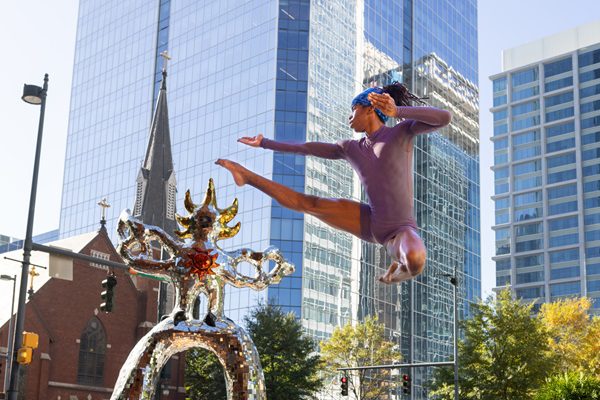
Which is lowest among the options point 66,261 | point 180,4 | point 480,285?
point 66,261

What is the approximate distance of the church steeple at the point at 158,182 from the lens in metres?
60.0

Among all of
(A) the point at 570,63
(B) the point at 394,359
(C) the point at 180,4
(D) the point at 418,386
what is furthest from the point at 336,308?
(A) the point at 570,63

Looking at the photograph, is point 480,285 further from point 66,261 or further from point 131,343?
point 66,261

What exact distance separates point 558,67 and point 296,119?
1867 inches

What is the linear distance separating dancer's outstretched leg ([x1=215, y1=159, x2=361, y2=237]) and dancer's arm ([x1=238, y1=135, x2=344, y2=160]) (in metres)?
0.49

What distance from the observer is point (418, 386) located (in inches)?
3219

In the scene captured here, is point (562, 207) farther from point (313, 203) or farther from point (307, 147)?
point (313, 203)

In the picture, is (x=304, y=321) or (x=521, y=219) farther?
(x=521, y=219)

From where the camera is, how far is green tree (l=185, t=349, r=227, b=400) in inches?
1903

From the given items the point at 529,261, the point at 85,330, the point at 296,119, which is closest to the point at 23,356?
the point at 85,330

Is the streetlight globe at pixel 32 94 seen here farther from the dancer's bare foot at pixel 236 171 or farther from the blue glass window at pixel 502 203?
the blue glass window at pixel 502 203

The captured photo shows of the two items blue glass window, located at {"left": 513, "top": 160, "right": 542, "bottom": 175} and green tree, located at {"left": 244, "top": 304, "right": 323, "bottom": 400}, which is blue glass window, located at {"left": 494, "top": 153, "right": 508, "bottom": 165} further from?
green tree, located at {"left": 244, "top": 304, "right": 323, "bottom": 400}

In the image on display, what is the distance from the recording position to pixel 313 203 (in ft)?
25.1

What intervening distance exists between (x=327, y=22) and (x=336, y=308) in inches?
1010
